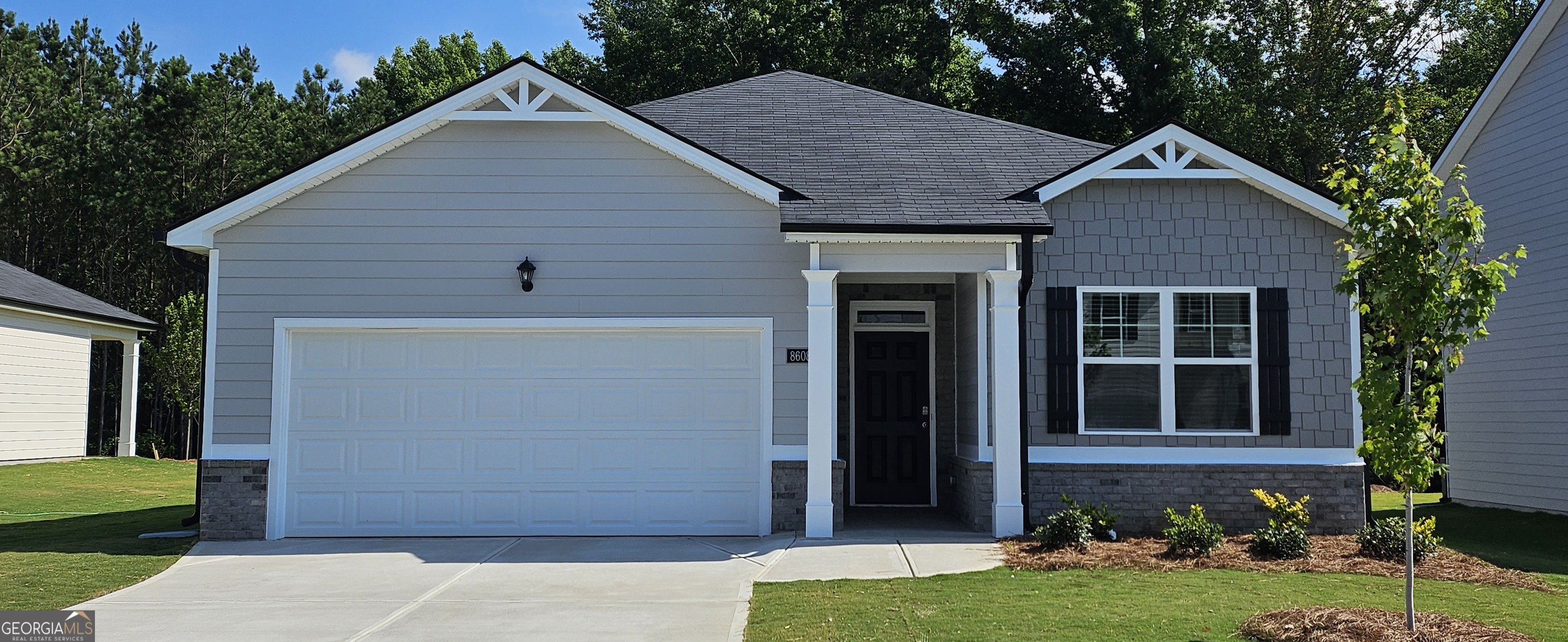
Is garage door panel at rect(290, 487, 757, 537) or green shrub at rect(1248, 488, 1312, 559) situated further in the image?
garage door panel at rect(290, 487, 757, 537)

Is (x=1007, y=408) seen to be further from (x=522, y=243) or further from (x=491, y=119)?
(x=491, y=119)

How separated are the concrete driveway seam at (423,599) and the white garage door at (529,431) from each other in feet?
3.05

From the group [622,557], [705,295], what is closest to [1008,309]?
[705,295]

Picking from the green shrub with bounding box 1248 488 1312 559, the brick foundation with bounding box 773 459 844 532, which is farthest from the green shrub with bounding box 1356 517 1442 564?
the brick foundation with bounding box 773 459 844 532

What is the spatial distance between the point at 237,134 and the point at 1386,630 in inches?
1237

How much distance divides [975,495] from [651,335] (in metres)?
3.53

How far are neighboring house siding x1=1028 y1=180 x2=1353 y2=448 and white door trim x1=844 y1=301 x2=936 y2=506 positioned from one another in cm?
204

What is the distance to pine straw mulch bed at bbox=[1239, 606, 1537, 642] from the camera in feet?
20.0

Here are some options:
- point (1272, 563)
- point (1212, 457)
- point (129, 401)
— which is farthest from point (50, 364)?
point (1272, 563)

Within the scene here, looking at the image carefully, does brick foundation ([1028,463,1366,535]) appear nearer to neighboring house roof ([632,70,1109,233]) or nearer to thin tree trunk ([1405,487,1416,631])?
neighboring house roof ([632,70,1109,233])

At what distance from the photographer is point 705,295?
35.4 feet

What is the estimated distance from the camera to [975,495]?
10883mm

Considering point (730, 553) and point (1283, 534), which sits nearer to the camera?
point (1283, 534)

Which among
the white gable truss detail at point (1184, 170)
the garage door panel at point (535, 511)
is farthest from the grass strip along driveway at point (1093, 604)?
the white gable truss detail at point (1184, 170)
